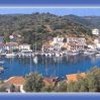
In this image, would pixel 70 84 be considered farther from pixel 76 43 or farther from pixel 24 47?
pixel 24 47

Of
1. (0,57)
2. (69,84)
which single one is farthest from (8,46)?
(69,84)

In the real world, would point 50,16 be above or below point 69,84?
above

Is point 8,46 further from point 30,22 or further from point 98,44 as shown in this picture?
point 98,44

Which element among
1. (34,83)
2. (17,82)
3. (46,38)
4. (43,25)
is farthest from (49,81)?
(43,25)

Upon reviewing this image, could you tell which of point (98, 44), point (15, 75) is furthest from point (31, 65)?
point (98, 44)

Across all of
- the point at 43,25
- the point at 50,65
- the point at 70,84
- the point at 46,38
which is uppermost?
the point at 43,25
